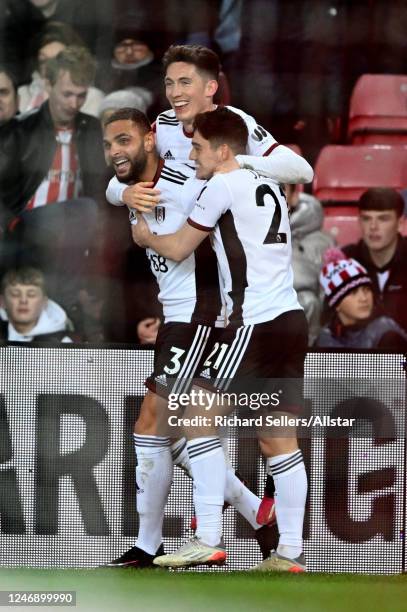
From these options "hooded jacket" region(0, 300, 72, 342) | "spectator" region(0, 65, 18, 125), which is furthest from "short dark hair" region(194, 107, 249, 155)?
"hooded jacket" region(0, 300, 72, 342)

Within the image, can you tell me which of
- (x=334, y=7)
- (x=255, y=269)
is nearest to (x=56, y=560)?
(x=255, y=269)

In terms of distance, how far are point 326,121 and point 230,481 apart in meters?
0.92

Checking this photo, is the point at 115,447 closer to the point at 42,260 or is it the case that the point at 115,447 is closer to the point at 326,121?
the point at 42,260

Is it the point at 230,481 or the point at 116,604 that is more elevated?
the point at 230,481

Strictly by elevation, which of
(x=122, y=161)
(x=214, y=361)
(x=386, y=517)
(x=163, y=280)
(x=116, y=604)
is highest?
(x=122, y=161)

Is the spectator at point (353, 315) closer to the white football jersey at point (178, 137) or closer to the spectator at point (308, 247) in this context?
the spectator at point (308, 247)

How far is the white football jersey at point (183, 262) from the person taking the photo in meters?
3.06

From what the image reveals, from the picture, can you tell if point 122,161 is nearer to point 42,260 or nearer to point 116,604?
point 42,260

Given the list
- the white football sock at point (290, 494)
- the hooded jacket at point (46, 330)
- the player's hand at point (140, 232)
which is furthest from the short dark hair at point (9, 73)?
the white football sock at point (290, 494)

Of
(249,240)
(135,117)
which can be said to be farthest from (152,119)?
(249,240)

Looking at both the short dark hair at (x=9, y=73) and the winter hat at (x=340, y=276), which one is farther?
the winter hat at (x=340, y=276)

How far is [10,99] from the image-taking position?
305 centimetres

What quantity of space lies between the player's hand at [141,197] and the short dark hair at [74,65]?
0.93 ft

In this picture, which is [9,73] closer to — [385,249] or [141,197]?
[141,197]
